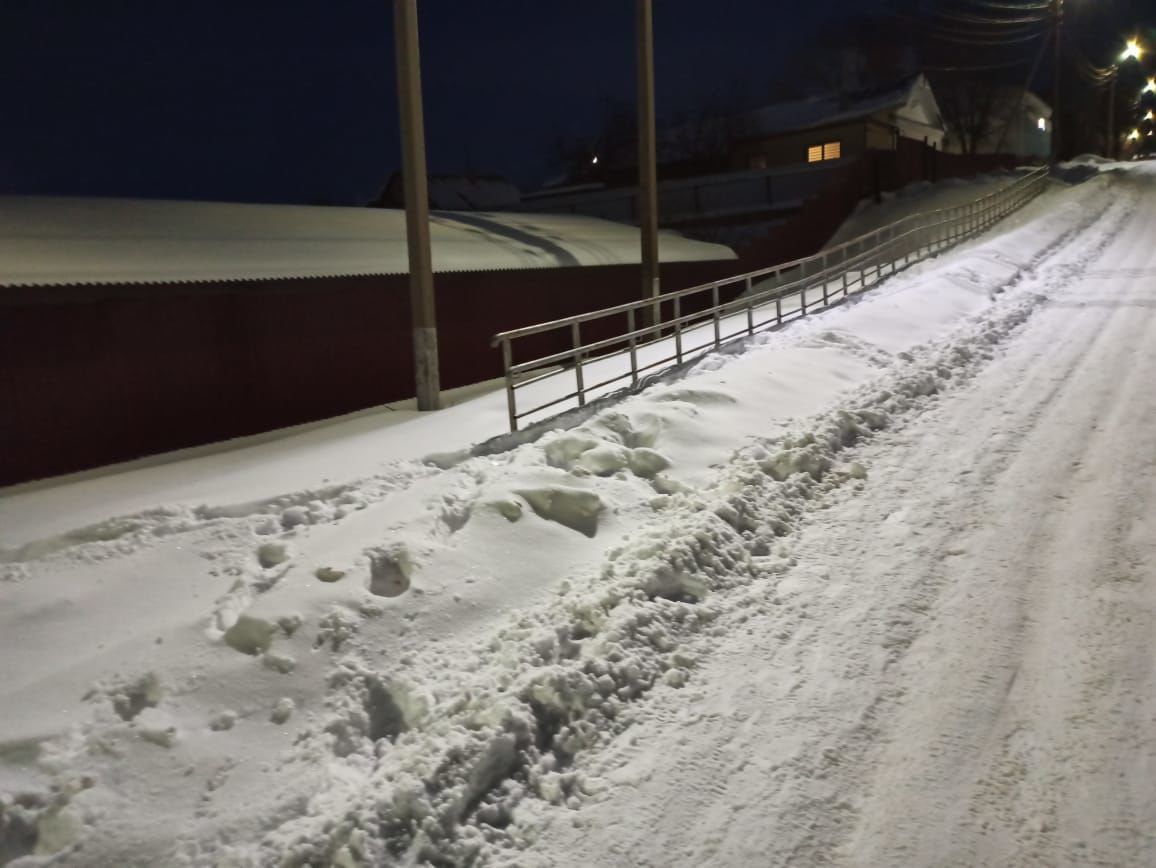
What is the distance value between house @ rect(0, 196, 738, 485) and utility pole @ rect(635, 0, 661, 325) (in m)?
2.37

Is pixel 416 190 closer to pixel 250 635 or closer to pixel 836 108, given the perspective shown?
pixel 250 635

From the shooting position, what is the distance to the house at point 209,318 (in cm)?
1002

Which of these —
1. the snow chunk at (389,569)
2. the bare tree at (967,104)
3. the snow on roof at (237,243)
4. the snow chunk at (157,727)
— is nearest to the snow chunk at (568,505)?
the snow chunk at (389,569)

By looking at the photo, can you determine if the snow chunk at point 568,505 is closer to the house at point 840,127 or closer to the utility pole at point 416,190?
the utility pole at point 416,190

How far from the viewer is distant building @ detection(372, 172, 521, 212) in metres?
35.2

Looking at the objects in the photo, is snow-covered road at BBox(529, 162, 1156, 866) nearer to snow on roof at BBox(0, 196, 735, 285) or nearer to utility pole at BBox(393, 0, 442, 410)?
utility pole at BBox(393, 0, 442, 410)

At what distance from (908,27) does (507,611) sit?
69.6 m

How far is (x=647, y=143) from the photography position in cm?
1548

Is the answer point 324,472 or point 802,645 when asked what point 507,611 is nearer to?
point 802,645

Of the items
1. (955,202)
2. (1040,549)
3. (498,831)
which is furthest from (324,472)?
(955,202)

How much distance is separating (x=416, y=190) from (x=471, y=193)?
26423mm

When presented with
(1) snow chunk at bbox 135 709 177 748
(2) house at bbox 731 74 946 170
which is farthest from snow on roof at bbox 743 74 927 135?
(1) snow chunk at bbox 135 709 177 748

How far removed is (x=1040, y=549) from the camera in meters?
5.55

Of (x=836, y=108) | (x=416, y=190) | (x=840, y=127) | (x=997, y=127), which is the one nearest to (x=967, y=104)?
(x=997, y=127)
